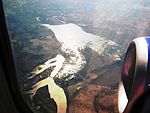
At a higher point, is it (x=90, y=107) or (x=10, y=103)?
(x=10, y=103)

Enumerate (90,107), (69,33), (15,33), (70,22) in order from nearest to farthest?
(90,107), (15,33), (69,33), (70,22)

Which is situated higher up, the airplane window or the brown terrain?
the airplane window

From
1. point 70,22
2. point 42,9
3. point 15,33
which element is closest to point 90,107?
point 15,33

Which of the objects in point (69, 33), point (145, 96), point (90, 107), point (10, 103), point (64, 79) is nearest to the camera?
point (145, 96)

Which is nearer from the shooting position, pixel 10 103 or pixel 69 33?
pixel 10 103

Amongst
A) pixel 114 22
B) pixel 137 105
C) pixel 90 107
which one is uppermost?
pixel 137 105

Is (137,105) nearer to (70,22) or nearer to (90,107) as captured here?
(90,107)

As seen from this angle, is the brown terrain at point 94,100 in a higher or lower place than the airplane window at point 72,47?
lower

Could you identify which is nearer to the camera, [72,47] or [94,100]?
[94,100]
